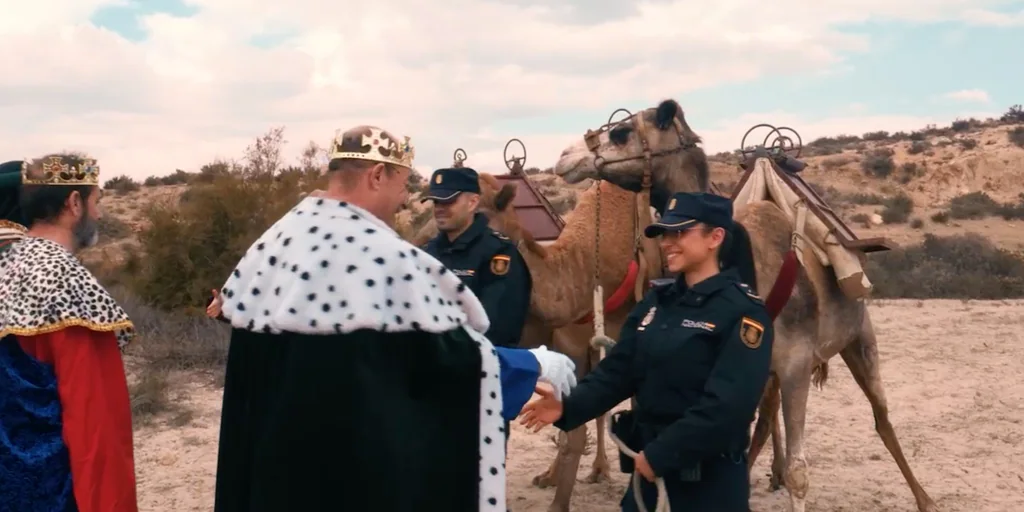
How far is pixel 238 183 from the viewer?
13.8 m

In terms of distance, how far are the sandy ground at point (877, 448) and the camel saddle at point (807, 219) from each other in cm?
195

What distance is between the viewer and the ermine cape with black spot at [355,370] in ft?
7.47

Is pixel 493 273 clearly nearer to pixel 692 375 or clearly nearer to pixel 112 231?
pixel 692 375

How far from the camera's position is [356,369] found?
2.27 meters

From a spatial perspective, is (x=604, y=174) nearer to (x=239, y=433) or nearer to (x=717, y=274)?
(x=717, y=274)

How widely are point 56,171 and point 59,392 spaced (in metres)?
0.80

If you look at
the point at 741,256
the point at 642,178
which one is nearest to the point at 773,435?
the point at 642,178

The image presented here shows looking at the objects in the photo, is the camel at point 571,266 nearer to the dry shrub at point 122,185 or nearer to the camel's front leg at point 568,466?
the camel's front leg at point 568,466

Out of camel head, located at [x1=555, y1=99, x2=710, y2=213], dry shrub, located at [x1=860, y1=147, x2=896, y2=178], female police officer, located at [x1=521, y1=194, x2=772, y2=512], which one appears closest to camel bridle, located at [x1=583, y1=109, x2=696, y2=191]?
camel head, located at [x1=555, y1=99, x2=710, y2=213]

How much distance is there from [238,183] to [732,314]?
11.9 meters

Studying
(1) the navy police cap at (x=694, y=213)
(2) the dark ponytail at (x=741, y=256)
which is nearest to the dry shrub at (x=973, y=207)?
(2) the dark ponytail at (x=741, y=256)

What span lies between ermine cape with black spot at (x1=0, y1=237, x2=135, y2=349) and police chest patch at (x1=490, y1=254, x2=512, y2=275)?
6.71ft

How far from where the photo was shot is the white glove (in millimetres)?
2861

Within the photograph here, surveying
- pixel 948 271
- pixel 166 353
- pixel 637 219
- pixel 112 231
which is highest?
pixel 637 219
